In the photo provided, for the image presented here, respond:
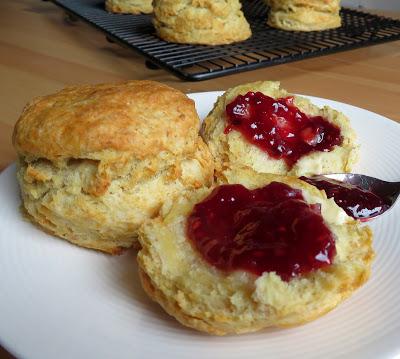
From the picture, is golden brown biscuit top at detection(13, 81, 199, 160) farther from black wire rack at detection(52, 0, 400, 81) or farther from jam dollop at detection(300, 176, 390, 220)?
black wire rack at detection(52, 0, 400, 81)

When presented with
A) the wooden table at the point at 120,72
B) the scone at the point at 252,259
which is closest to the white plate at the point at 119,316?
the scone at the point at 252,259

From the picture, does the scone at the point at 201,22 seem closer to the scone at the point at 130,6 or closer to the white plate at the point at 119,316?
the scone at the point at 130,6

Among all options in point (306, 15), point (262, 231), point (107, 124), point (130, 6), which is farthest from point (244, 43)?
point (262, 231)

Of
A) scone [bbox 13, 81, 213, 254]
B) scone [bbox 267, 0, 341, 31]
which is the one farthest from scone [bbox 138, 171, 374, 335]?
scone [bbox 267, 0, 341, 31]

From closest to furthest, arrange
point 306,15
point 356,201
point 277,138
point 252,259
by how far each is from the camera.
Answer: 1. point 252,259
2. point 356,201
3. point 277,138
4. point 306,15

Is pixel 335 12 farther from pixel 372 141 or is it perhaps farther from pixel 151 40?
pixel 372 141

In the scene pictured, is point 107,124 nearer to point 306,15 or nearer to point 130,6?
point 306,15

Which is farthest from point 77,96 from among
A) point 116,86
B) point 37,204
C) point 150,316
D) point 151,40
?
point 151,40
